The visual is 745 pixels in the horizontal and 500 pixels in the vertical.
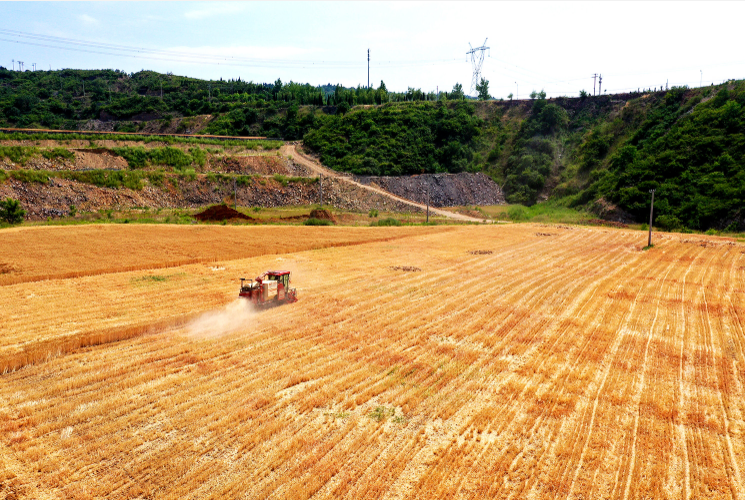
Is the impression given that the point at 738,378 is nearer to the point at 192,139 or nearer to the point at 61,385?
the point at 61,385

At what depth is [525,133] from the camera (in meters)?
89.2

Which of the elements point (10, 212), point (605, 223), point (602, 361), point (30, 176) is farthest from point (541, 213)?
point (30, 176)

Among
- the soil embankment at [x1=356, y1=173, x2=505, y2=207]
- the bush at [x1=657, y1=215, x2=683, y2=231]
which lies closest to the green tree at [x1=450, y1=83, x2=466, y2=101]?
the soil embankment at [x1=356, y1=173, x2=505, y2=207]

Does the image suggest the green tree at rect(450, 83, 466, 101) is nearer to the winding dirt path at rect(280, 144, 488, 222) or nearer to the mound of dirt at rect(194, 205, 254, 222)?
the winding dirt path at rect(280, 144, 488, 222)

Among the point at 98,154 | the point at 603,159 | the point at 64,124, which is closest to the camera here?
the point at 98,154

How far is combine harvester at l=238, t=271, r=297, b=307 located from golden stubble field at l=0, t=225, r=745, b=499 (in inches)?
24.4

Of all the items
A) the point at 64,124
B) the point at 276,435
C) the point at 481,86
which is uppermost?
the point at 481,86

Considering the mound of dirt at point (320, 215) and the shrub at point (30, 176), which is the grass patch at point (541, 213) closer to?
the mound of dirt at point (320, 215)

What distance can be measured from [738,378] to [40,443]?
61.5ft

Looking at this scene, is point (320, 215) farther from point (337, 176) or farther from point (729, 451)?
point (729, 451)

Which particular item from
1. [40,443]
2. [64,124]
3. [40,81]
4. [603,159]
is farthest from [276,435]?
[40,81]

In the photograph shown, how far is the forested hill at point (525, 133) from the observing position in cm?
5784

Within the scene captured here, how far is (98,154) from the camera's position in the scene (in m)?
65.4

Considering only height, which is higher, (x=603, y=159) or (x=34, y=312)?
(x=603, y=159)
